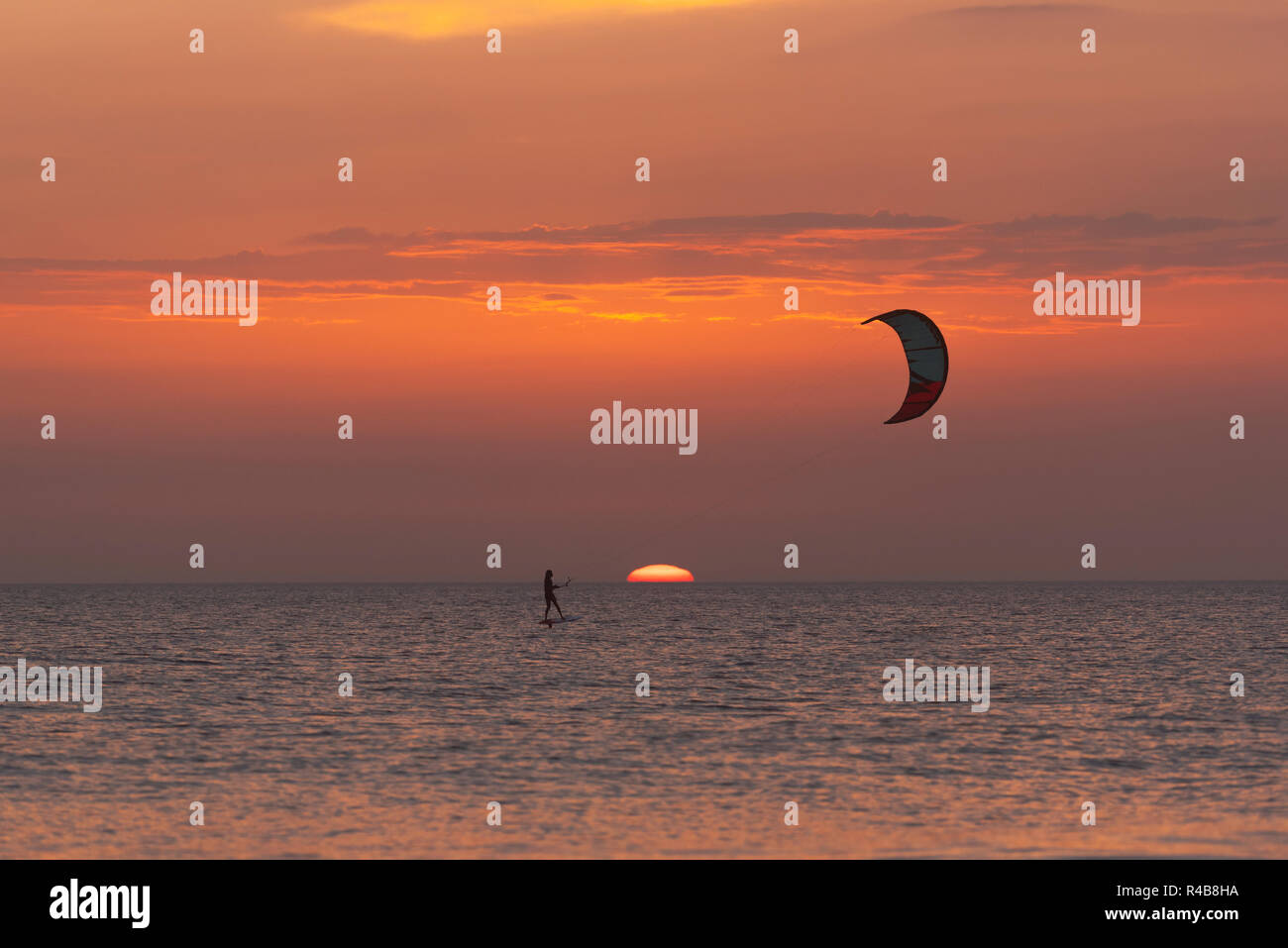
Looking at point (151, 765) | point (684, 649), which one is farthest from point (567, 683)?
point (684, 649)

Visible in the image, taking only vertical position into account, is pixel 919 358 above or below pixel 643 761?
above

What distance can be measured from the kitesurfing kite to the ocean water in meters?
7.88

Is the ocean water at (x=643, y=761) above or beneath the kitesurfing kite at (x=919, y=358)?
beneath

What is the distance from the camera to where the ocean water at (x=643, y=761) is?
17453 mm

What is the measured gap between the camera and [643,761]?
945 inches

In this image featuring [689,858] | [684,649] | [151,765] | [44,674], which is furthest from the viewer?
[684,649]

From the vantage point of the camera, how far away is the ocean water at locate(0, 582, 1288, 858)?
1745cm

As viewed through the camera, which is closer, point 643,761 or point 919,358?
point 643,761

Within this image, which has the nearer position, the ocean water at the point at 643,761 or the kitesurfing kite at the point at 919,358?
the ocean water at the point at 643,761

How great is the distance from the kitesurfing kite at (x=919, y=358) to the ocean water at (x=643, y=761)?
788cm

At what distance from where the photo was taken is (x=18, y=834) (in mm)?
17703

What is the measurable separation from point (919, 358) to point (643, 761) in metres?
16.0
